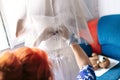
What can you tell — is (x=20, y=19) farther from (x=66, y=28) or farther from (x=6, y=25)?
(x=6, y=25)

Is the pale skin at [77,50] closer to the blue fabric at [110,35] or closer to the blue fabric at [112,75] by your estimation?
the blue fabric at [112,75]

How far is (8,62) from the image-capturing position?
2.09ft

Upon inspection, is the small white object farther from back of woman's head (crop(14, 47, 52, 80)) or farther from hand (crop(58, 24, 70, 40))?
back of woman's head (crop(14, 47, 52, 80))

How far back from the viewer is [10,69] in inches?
24.5

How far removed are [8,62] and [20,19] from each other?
1.34 feet

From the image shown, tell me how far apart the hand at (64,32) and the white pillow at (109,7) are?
1.21 metres

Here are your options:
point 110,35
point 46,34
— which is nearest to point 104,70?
point 110,35

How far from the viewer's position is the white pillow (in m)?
2.02

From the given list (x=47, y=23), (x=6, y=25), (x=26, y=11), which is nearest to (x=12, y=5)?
(x=6, y=25)

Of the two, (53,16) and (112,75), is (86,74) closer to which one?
(53,16)

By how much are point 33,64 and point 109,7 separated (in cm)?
165

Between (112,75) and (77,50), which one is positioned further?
(112,75)

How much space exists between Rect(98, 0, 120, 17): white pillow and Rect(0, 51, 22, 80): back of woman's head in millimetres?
1629

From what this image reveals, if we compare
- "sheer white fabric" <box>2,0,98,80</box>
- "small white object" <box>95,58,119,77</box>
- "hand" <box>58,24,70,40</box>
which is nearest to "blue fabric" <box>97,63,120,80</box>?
"small white object" <box>95,58,119,77</box>
